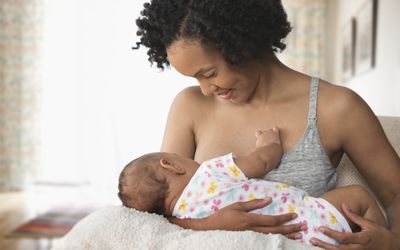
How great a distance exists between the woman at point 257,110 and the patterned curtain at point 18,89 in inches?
211

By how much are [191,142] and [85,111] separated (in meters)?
5.15

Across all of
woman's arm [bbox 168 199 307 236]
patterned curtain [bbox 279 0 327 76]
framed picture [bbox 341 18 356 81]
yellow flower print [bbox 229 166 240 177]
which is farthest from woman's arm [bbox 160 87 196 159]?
patterned curtain [bbox 279 0 327 76]

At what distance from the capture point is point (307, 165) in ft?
4.60

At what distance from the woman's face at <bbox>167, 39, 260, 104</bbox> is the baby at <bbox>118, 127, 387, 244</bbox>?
7.6 inches

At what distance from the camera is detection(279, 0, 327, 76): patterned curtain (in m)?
6.26

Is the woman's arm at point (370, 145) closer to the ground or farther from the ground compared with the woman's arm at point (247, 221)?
farther from the ground

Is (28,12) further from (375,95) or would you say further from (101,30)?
(375,95)

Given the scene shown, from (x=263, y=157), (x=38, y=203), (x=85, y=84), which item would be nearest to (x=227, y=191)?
(x=263, y=157)

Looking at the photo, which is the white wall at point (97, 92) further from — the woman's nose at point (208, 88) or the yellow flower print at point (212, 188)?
the yellow flower print at point (212, 188)

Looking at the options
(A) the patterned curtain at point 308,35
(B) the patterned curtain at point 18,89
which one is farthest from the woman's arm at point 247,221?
(B) the patterned curtain at point 18,89

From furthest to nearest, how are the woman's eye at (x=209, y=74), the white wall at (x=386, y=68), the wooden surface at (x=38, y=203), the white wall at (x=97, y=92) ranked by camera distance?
the white wall at (x=97, y=92) < the wooden surface at (x=38, y=203) < the white wall at (x=386, y=68) < the woman's eye at (x=209, y=74)

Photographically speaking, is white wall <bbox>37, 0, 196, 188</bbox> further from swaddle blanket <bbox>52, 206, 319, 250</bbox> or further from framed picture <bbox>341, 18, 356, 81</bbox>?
swaddle blanket <bbox>52, 206, 319, 250</bbox>

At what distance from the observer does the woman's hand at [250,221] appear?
115 cm

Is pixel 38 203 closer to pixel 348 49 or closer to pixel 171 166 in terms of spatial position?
pixel 348 49
